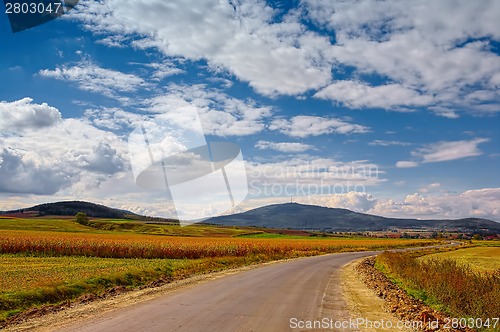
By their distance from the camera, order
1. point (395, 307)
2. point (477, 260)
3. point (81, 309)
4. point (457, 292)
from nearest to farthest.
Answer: point (81, 309), point (395, 307), point (457, 292), point (477, 260)

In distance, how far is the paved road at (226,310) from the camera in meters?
9.25

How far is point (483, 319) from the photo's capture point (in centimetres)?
1088

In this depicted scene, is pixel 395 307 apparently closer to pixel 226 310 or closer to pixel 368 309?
pixel 368 309

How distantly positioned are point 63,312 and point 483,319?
38.7 ft

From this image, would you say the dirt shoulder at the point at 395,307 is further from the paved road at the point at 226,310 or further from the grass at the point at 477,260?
the grass at the point at 477,260

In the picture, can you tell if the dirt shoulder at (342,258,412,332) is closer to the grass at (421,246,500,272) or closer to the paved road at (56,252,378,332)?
the paved road at (56,252,378,332)

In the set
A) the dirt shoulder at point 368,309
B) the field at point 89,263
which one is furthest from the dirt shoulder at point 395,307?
the field at point 89,263

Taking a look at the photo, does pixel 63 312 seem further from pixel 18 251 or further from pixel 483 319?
pixel 18 251

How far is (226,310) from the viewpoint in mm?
11289

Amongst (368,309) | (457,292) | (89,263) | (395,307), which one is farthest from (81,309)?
(89,263)

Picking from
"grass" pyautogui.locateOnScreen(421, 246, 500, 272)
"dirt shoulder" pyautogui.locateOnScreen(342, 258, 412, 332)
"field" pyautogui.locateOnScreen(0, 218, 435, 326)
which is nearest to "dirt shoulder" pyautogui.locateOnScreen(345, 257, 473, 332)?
"dirt shoulder" pyautogui.locateOnScreen(342, 258, 412, 332)

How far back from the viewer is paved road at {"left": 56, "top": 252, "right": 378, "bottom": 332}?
9246mm

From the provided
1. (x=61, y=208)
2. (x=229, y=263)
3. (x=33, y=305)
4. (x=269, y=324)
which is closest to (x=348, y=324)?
(x=269, y=324)

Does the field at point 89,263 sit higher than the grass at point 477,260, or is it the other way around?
the field at point 89,263
